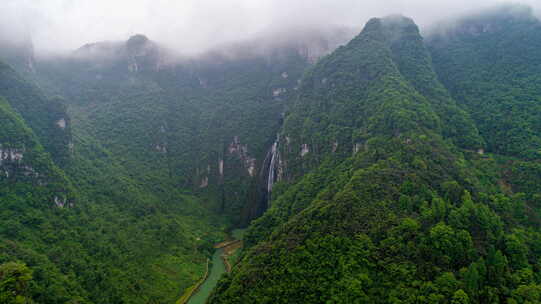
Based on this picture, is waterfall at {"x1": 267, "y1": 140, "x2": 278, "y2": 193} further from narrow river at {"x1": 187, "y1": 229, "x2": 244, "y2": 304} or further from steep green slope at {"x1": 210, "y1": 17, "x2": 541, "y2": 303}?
steep green slope at {"x1": 210, "y1": 17, "x2": 541, "y2": 303}

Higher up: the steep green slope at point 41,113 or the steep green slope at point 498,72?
the steep green slope at point 41,113

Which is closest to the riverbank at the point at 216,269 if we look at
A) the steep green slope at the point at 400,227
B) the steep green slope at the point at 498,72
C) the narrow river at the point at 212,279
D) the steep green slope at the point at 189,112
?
the narrow river at the point at 212,279

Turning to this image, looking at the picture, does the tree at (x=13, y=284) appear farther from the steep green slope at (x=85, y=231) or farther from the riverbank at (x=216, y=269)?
the riverbank at (x=216, y=269)

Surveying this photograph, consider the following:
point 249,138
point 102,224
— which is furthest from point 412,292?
point 249,138

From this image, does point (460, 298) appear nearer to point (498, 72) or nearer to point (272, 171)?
point (272, 171)

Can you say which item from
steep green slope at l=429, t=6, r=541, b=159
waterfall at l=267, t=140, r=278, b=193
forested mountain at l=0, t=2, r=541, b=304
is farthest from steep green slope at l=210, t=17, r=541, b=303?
waterfall at l=267, t=140, r=278, b=193

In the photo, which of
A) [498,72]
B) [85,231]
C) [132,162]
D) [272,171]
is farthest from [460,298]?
[132,162]
